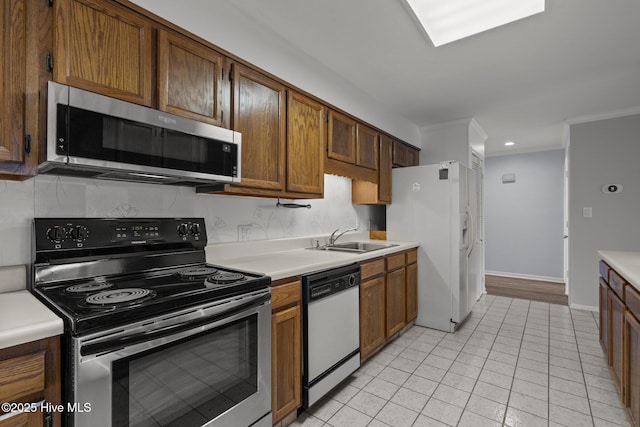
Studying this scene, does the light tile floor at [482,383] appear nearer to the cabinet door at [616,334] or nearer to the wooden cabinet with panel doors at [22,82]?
the cabinet door at [616,334]

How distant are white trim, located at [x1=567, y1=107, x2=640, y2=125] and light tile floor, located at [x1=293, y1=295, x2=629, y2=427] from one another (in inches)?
96.5

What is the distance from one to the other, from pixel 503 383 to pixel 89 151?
279cm

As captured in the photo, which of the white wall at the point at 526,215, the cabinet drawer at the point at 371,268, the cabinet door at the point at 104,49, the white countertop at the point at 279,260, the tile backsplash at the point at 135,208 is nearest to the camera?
the cabinet door at the point at 104,49

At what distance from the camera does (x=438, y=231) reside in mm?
3303

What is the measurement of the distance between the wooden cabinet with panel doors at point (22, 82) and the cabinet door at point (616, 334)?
2971mm

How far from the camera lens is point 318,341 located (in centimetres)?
193

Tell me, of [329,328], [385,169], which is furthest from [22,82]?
[385,169]

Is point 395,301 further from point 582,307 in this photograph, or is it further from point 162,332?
point 582,307

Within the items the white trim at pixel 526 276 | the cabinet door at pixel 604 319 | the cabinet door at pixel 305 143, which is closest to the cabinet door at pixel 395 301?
the cabinet door at pixel 305 143

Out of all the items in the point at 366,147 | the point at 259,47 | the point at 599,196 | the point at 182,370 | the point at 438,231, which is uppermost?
the point at 259,47

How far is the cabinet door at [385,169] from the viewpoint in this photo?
11.2ft

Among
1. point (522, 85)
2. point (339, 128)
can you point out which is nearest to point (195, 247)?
point (339, 128)

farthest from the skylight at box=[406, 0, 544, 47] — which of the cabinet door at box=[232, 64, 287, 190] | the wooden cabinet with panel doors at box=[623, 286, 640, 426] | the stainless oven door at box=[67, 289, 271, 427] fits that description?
the stainless oven door at box=[67, 289, 271, 427]

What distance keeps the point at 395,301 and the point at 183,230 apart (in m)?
1.96
